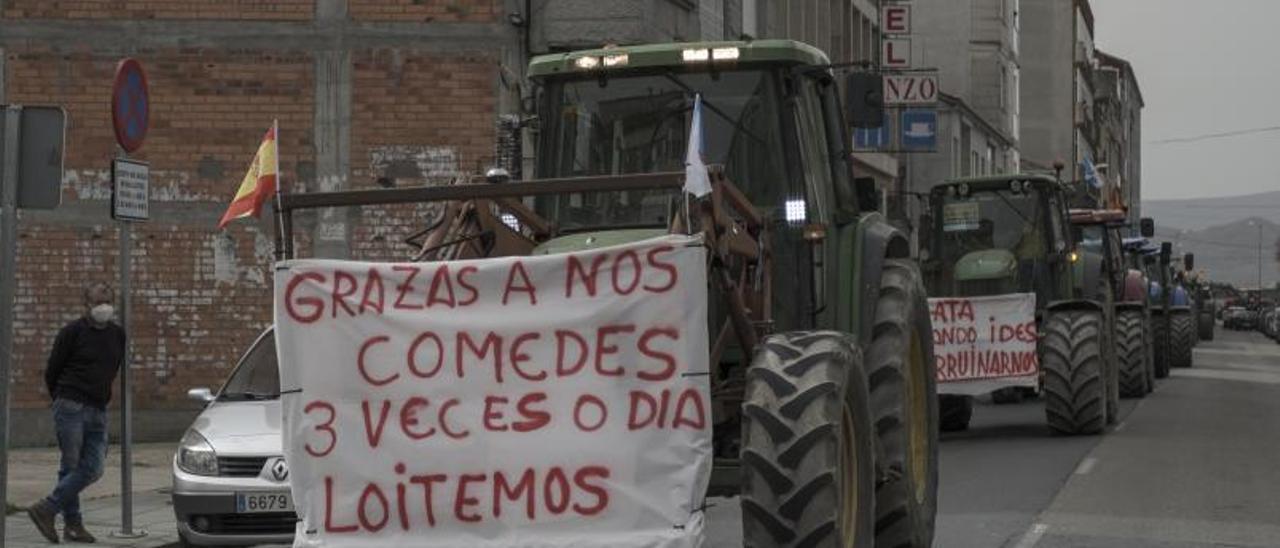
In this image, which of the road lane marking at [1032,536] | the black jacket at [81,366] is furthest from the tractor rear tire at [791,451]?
the black jacket at [81,366]

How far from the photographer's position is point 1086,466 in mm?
16531

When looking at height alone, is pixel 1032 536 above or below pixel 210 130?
below

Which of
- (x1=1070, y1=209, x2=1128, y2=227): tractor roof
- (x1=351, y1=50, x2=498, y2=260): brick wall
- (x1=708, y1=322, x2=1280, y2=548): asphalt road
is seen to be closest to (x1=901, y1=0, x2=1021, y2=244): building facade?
(x1=1070, y1=209, x2=1128, y2=227): tractor roof

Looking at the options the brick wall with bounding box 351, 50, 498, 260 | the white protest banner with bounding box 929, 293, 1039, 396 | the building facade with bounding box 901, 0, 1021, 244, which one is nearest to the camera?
the white protest banner with bounding box 929, 293, 1039, 396

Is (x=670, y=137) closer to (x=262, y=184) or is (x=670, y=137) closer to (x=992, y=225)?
(x=262, y=184)

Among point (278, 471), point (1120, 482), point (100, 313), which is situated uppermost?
point (100, 313)

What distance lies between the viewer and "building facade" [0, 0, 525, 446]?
822 inches

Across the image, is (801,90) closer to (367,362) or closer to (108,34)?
(367,362)

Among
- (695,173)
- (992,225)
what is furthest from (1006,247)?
(695,173)

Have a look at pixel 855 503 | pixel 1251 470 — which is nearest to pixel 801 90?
pixel 855 503

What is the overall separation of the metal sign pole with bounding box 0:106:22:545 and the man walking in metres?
1.87

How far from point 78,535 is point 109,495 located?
3089 millimetres

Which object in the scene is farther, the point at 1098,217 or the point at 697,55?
the point at 1098,217

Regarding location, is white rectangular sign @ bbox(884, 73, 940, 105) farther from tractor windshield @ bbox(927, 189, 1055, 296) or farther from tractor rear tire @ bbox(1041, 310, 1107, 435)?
tractor rear tire @ bbox(1041, 310, 1107, 435)
